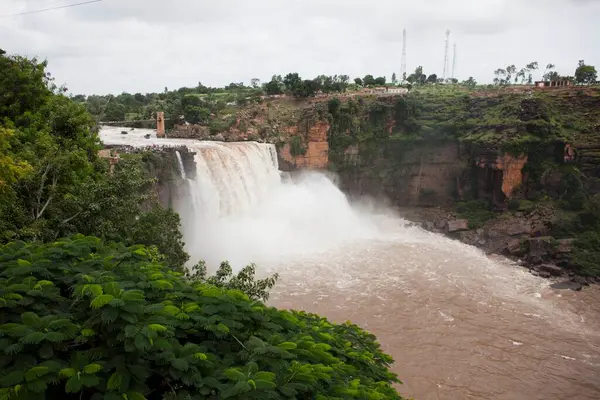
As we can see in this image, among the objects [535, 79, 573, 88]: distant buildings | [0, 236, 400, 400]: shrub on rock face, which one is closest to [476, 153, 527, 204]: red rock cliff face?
[535, 79, 573, 88]: distant buildings

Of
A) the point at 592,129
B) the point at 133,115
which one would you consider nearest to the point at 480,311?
the point at 592,129

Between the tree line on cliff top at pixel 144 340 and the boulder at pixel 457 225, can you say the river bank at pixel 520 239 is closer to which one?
the boulder at pixel 457 225

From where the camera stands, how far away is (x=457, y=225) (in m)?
30.3

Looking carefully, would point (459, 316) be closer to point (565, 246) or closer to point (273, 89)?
point (565, 246)

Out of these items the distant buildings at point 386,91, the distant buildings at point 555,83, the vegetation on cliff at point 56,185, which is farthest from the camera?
the distant buildings at point 386,91

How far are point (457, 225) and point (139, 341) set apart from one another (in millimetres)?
28932

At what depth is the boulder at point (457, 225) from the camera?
99.0 feet

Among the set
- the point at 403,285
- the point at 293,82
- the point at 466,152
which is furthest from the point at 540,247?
the point at 293,82

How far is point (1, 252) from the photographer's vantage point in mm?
5613

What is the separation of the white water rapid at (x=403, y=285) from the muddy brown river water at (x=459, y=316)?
0.06 meters

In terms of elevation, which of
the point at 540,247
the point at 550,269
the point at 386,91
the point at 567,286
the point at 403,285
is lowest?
the point at 567,286

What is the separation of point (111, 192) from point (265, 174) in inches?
718

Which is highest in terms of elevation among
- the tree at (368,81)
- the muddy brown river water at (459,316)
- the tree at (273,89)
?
the tree at (368,81)

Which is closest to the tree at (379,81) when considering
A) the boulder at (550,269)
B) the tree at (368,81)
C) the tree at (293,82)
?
the tree at (368,81)
